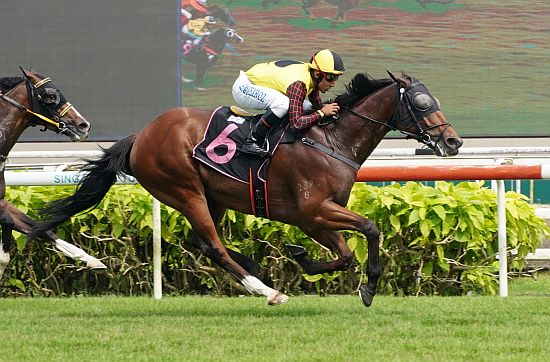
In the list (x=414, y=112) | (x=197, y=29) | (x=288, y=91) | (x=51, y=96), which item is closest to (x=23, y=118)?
(x=51, y=96)

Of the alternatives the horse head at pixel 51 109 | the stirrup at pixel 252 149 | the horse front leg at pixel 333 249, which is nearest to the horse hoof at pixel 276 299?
the horse front leg at pixel 333 249

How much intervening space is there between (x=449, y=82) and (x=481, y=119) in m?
0.85

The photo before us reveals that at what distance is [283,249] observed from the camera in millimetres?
6621

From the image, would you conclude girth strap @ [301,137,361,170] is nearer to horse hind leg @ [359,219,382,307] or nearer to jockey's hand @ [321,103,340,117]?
jockey's hand @ [321,103,340,117]

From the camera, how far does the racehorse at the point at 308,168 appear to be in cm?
552

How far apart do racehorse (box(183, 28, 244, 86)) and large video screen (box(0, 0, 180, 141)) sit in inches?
64.8

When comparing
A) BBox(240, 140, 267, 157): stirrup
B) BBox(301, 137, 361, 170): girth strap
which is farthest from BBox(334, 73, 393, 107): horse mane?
BBox(240, 140, 267, 157): stirrup

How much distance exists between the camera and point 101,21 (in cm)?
1634

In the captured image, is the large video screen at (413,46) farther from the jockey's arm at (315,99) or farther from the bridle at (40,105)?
the jockey's arm at (315,99)

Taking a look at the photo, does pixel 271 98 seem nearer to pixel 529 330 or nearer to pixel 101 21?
pixel 529 330

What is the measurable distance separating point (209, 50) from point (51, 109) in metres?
12.3

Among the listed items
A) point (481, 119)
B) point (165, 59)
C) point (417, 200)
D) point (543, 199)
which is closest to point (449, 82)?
point (481, 119)

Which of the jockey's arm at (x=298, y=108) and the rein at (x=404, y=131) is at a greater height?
the jockey's arm at (x=298, y=108)

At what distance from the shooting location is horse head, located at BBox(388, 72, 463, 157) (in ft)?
18.1
